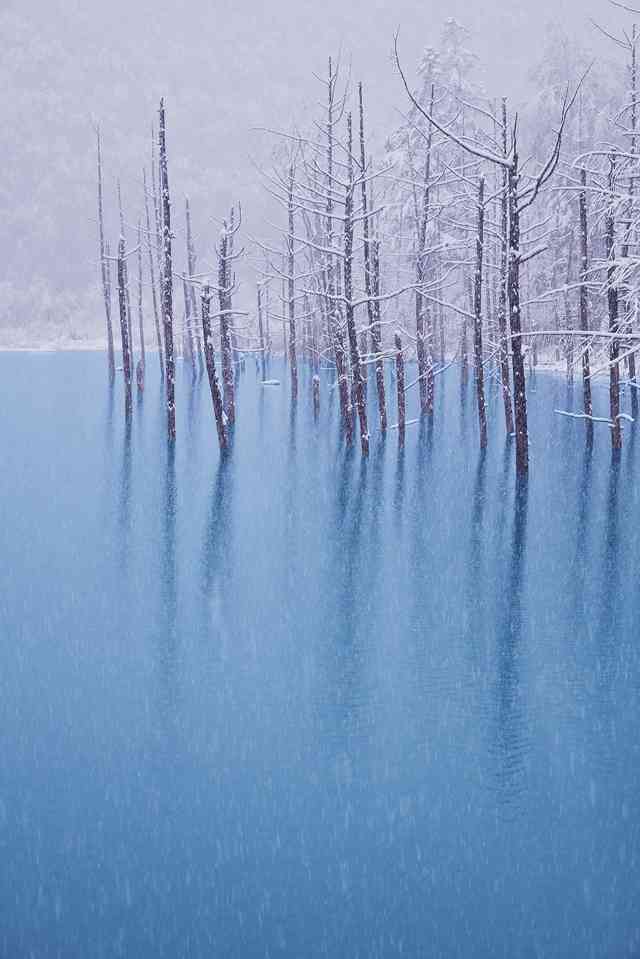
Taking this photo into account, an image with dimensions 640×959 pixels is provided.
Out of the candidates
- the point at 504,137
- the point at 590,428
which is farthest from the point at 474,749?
the point at 590,428

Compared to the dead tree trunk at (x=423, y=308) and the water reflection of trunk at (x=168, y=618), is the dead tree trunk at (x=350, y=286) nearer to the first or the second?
the dead tree trunk at (x=423, y=308)

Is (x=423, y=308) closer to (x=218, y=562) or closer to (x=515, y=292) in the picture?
(x=515, y=292)

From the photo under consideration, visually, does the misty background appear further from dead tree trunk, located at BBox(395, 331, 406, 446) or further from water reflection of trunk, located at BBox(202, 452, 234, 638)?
water reflection of trunk, located at BBox(202, 452, 234, 638)

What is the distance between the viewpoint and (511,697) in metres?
9.59

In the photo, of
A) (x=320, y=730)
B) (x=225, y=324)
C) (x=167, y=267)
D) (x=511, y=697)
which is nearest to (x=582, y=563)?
(x=511, y=697)

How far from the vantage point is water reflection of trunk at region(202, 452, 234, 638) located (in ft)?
40.4

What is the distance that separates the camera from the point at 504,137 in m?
23.5

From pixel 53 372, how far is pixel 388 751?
57.3 meters

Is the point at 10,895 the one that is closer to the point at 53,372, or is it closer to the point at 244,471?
the point at 244,471

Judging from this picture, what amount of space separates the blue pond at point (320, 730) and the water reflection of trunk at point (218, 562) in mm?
69

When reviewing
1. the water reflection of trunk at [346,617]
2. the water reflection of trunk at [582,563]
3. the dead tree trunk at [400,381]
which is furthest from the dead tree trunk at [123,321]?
the water reflection of trunk at [582,563]

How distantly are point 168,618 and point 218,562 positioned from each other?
3075 mm

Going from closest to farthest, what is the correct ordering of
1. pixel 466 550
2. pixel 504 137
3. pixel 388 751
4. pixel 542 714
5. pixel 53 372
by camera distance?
pixel 388 751 < pixel 542 714 < pixel 466 550 < pixel 504 137 < pixel 53 372

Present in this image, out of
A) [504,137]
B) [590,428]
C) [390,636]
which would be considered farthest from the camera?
[590,428]
